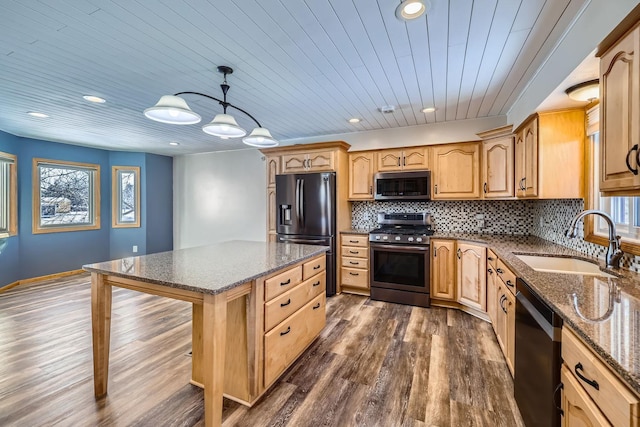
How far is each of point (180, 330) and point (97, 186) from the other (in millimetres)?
4091

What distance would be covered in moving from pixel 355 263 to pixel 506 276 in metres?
2.05

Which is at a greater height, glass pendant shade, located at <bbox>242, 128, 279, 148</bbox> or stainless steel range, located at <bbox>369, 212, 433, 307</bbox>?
glass pendant shade, located at <bbox>242, 128, 279, 148</bbox>

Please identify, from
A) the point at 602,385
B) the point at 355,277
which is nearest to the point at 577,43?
the point at 602,385

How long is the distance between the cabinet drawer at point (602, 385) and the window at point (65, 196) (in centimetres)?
658

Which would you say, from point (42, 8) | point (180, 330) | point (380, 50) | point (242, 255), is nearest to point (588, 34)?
point (380, 50)

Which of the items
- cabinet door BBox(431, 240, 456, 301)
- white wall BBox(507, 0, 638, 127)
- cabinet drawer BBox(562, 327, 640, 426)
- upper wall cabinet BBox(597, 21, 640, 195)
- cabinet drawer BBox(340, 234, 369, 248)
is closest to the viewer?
cabinet drawer BBox(562, 327, 640, 426)

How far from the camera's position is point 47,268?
15.3 feet

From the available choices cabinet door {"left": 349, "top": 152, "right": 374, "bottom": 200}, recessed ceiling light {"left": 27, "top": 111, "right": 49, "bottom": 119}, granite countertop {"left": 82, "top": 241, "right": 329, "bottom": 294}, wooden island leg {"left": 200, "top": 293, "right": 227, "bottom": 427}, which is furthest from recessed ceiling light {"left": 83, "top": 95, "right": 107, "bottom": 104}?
cabinet door {"left": 349, "top": 152, "right": 374, "bottom": 200}

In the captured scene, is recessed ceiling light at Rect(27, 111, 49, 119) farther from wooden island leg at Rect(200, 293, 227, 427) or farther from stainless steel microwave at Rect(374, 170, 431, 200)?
stainless steel microwave at Rect(374, 170, 431, 200)

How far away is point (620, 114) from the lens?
1.21 meters

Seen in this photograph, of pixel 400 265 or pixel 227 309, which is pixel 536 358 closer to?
pixel 227 309

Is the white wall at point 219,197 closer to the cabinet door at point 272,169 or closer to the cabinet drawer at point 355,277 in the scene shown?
the cabinet door at point 272,169

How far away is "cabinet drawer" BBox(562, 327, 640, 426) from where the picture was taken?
27.1 inches

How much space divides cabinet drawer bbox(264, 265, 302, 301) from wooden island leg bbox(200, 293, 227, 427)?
1.34 feet
